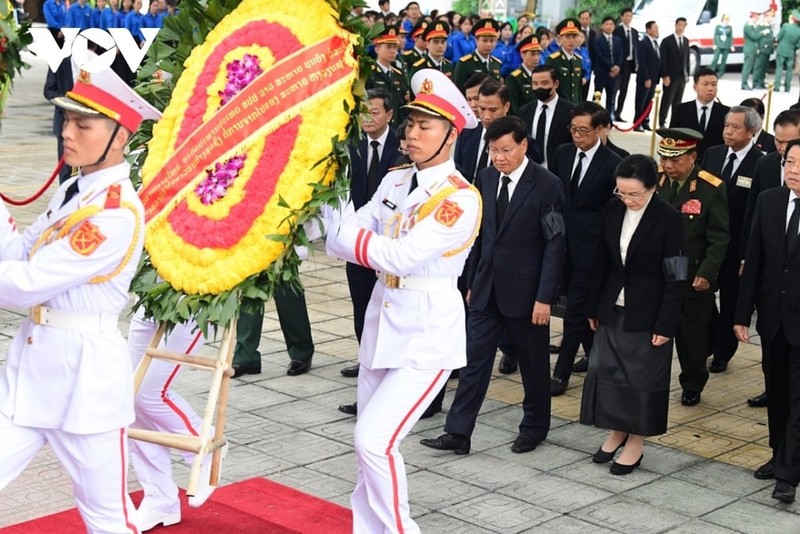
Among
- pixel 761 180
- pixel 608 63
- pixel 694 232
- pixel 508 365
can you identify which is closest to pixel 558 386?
pixel 508 365

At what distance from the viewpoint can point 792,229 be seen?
677 cm

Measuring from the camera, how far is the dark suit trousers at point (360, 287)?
8.12 m

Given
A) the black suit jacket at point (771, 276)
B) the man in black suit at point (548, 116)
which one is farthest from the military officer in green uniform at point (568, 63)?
the black suit jacket at point (771, 276)

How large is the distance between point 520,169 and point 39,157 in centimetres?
1197

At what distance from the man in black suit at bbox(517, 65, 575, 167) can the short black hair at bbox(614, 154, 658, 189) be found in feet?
11.2

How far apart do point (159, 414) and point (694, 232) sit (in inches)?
154

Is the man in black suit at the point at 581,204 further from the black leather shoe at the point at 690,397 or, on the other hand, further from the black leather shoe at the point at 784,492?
the black leather shoe at the point at 784,492

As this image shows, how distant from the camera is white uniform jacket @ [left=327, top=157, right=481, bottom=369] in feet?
17.4

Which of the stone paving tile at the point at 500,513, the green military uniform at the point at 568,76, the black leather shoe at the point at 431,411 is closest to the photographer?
the stone paving tile at the point at 500,513

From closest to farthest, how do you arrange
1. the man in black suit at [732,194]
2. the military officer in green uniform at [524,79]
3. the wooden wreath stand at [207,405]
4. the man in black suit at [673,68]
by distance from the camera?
the wooden wreath stand at [207,405] < the man in black suit at [732,194] < the military officer in green uniform at [524,79] < the man in black suit at [673,68]

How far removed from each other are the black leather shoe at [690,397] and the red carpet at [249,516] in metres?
3.01

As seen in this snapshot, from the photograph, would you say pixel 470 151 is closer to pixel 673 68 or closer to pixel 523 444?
pixel 523 444

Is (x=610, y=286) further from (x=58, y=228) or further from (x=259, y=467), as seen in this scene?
(x=58, y=228)

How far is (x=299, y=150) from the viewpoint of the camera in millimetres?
5164
